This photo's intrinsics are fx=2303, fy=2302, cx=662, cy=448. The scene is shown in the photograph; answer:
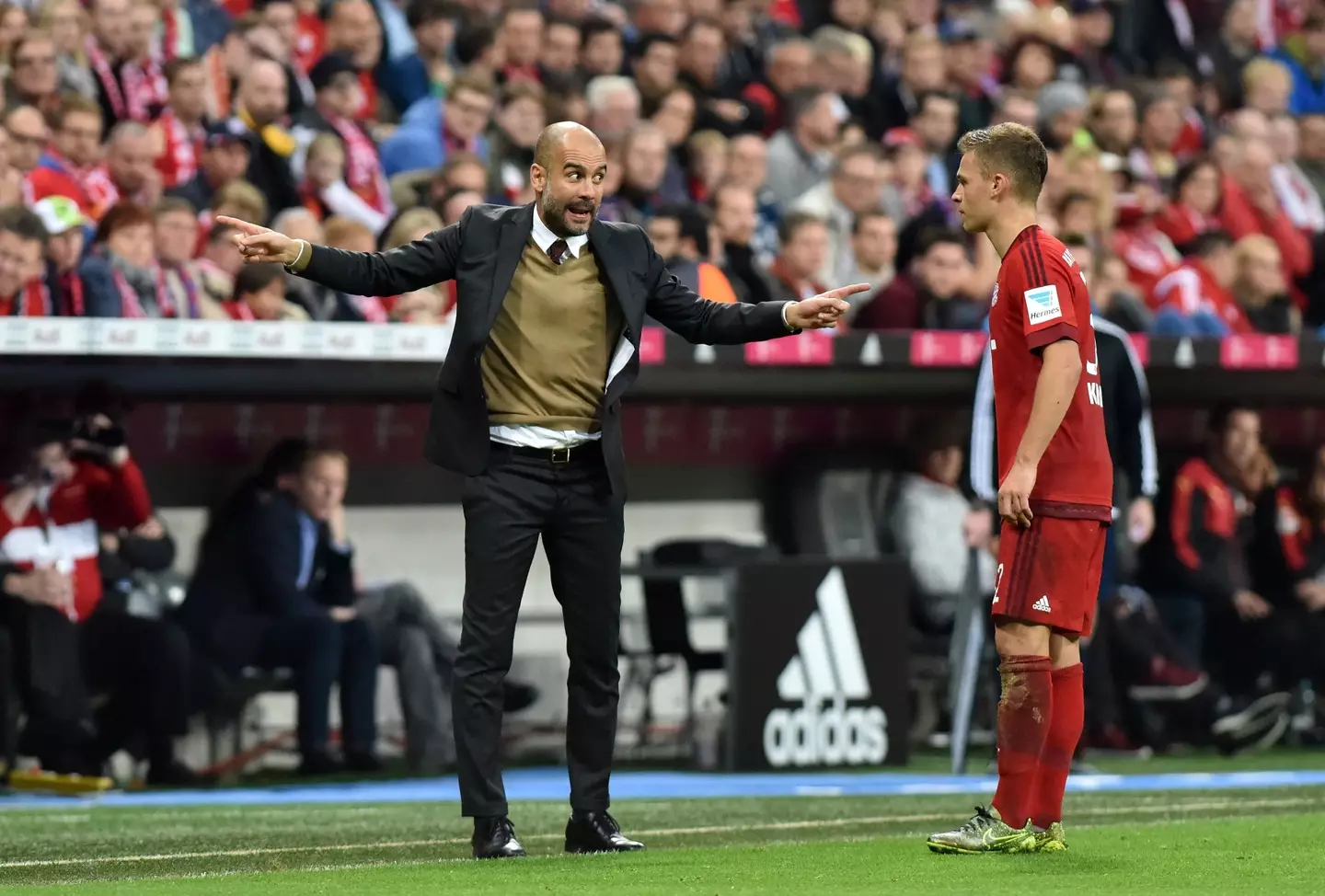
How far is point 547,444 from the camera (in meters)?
7.10

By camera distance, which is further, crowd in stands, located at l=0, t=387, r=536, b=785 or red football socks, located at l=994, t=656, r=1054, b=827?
crowd in stands, located at l=0, t=387, r=536, b=785

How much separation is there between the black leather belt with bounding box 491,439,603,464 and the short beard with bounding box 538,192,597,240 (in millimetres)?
650

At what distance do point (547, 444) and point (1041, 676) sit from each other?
1660 mm

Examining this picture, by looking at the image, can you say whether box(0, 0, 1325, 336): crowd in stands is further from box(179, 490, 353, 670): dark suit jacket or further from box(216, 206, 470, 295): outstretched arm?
box(216, 206, 470, 295): outstretched arm

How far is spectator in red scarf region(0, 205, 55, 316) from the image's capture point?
1012cm

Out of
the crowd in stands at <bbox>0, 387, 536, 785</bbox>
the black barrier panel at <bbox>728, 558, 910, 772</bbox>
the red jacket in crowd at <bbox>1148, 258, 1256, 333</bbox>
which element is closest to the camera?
the crowd in stands at <bbox>0, 387, 536, 785</bbox>

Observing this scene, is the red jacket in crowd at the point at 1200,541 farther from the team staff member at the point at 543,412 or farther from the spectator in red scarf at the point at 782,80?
the team staff member at the point at 543,412

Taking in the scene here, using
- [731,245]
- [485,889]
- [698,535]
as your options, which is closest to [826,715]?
[698,535]

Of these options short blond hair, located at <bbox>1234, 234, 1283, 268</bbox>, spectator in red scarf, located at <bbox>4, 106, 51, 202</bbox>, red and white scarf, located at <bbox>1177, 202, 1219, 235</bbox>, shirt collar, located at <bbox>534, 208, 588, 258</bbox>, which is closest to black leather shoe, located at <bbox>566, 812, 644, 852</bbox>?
shirt collar, located at <bbox>534, 208, 588, 258</bbox>

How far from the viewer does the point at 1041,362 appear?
21.7ft

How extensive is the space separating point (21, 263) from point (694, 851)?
15.2 feet

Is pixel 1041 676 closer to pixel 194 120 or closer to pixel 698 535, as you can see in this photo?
pixel 698 535

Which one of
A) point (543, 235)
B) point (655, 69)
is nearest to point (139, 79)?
point (655, 69)

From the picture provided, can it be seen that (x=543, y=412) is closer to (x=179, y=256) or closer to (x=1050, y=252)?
(x=1050, y=252)
